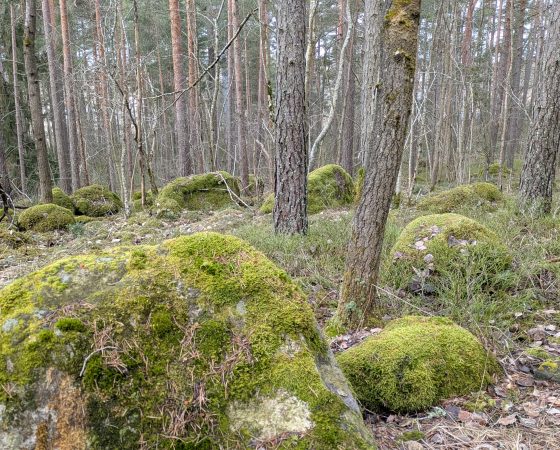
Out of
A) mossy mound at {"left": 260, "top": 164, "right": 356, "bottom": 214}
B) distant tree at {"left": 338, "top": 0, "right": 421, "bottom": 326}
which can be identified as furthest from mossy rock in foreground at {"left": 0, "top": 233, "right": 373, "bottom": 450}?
mossy mound at {"left": 260, "top": 164, "right": 356, "bottom": 214}

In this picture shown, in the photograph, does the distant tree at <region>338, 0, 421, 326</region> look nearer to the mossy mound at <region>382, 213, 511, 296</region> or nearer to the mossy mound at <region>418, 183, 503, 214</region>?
the mossy mound at <region>382, 213, 511, 296</region>

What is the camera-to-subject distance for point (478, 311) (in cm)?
368

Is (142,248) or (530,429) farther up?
(142,248)

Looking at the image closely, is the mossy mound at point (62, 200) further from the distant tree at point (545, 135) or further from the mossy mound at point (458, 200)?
the distant tree at point (545, 135)

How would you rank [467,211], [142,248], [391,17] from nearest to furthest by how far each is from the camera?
[142,248] → [391,17] → [467,211]

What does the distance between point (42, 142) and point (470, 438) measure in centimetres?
1053

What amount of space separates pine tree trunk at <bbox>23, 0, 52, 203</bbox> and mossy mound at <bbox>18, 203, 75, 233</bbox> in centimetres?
93

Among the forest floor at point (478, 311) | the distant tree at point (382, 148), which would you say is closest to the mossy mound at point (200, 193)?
the forest floor at point (478, 311)

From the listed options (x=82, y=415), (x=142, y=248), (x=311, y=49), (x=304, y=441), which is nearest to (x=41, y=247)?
(x=311, y=49)

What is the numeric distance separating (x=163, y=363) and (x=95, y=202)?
1215cm

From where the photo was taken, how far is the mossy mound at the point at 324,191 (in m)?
9.22

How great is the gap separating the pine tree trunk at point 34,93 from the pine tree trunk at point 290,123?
5.65 metres

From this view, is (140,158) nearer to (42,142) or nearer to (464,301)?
(42,142)

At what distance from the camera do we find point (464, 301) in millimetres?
3848
